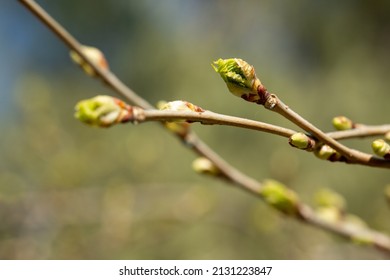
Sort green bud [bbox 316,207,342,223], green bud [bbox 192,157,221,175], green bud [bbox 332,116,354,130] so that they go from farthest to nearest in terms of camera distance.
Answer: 1. green bud [bbox 316,207,342,223]
2. green bud [bbox 192,157,221,175]
3. green bud [bbox 332,116,354,130]

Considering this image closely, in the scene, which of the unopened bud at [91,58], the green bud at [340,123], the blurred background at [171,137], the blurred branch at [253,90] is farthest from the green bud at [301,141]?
the unopened bud at [91,58]

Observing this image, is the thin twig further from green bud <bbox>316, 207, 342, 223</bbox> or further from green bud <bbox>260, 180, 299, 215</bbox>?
green bud <bbox>316, 207, 342, 223</bbox>

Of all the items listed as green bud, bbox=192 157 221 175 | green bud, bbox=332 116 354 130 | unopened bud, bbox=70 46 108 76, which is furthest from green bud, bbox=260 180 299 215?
unopened bud, bbox=70 46 108 76

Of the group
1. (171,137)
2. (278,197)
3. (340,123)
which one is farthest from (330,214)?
(171,137)

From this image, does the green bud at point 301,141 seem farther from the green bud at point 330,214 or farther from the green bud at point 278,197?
the green bud at point 330,214
